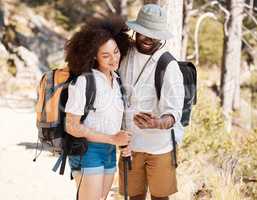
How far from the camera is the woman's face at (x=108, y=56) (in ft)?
11.1

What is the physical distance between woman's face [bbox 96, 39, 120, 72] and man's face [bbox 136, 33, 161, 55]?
219 millimetres

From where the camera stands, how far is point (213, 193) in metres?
5.32

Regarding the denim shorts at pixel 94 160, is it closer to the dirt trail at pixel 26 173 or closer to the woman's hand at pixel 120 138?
the woman's hand at pixel 120 138

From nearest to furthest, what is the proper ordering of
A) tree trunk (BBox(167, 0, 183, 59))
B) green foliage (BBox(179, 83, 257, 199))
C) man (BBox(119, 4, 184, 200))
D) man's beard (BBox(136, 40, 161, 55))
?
1. man (BBox(119, 4, 184, 200))
2. man's beard (BBox(136, 40, 161, 55))
3. tree trunk (BBox(167, 0, 183, 59))
4. green foliage (BBox(179, 83, 257, 199))

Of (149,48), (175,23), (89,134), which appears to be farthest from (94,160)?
(175,23)

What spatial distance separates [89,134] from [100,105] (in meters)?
0.19

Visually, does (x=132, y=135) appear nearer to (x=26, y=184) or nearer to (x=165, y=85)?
(x=165, y=85)

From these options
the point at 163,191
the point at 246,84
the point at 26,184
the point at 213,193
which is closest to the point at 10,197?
the point at 26,184

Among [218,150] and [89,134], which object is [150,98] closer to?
[89,134]

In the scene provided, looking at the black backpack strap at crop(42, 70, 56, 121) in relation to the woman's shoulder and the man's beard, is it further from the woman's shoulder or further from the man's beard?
the man's beard

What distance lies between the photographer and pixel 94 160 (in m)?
3.36

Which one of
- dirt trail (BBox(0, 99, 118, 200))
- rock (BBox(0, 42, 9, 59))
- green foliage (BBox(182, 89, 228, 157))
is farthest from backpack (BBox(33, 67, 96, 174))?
rock (BBox(0, 42, 9, 59))

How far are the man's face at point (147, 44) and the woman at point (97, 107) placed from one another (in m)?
0.18

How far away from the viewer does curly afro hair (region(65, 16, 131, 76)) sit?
3354 millimetres
